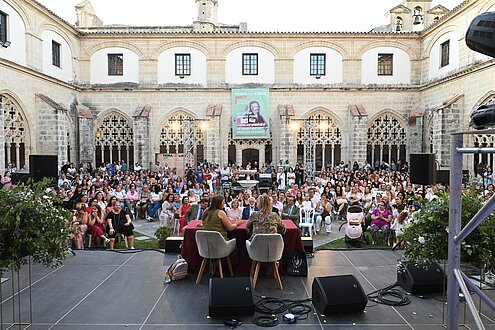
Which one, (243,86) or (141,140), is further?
(243,86)

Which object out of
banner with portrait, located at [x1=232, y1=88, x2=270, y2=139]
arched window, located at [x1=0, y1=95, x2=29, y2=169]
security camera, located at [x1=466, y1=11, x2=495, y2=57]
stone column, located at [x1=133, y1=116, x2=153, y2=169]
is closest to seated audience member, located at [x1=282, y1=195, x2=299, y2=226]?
security camera, located at [x1=466, y1=11, x2=495, y2=57]

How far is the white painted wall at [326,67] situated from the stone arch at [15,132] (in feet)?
44.4

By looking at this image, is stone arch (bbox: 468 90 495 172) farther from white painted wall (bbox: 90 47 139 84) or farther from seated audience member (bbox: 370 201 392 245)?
white painted wall (bbox: 90 47 139 84)

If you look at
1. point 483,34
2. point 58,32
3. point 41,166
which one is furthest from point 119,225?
point 58,32

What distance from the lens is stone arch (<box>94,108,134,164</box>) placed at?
70.8 ft

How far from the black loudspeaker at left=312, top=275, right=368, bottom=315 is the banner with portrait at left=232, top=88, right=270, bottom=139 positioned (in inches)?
656

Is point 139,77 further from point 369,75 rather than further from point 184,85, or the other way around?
point 369,75

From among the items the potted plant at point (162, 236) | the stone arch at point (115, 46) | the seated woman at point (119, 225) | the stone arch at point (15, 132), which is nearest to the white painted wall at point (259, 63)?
the stone arch at point (115, 46)

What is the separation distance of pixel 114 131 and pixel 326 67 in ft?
40.4

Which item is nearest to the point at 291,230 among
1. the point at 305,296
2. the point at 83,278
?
the point at 305,296

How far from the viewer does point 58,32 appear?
19281 mm

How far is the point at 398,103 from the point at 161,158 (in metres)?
13.1

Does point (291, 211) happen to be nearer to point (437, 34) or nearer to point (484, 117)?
point (484, 117)

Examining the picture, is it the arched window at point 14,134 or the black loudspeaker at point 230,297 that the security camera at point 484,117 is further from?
the arched window at point 14,134
